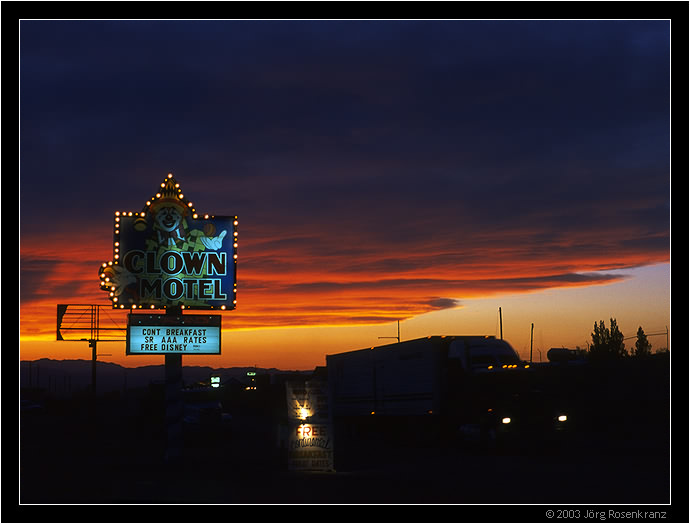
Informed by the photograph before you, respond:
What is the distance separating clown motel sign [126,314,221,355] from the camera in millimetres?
29062

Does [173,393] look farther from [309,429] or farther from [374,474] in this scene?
[374,474]

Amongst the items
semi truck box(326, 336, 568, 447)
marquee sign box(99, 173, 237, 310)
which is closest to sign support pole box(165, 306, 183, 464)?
marquee sign box(99, 173, 237, 310)

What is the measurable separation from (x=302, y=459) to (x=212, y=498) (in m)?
6.42

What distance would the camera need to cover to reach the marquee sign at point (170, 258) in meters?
29.7

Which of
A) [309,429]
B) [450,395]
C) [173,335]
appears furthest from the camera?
[450,395]

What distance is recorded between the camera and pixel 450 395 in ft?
106

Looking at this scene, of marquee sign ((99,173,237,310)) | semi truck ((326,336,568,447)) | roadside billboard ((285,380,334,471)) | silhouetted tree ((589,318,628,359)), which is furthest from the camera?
silhouetted tree ((589,318,628,359))

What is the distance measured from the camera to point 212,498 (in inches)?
688

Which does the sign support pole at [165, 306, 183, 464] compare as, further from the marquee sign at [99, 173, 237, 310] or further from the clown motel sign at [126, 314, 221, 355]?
the marquee sign at [99, 173, 237, 310]

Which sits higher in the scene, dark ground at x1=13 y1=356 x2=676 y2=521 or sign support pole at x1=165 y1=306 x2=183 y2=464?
sign support pole at x1=165 y1=306 x2=183 y2=464

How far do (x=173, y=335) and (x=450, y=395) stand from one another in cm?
1015

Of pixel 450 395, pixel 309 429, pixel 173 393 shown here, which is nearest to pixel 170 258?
pixel 173 393

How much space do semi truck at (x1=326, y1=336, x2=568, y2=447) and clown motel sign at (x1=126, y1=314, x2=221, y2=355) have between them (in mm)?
6809

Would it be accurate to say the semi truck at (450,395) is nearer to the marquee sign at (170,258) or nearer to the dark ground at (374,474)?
the dark ground at (374,474)
